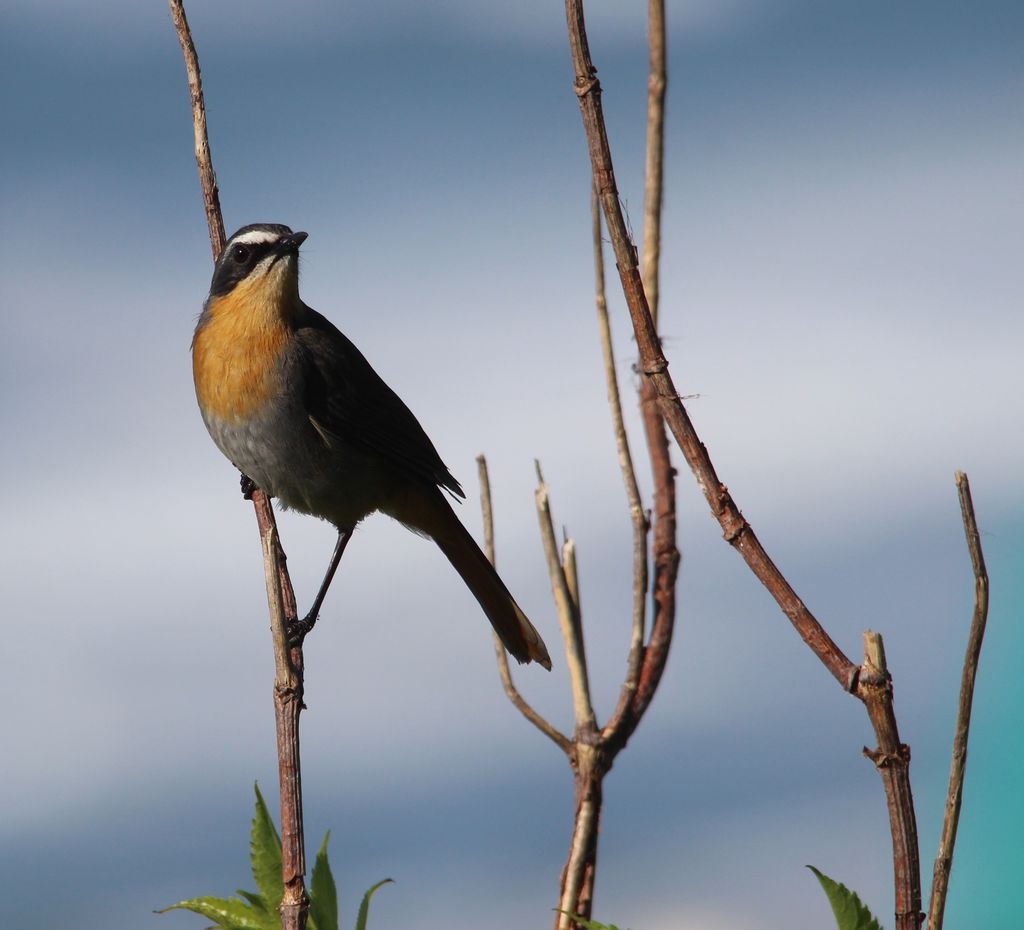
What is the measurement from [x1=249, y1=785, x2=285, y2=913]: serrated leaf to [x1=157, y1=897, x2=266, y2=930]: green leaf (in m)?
0.05

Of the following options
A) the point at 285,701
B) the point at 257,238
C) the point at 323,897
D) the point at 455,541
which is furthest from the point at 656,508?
the point at 257,238

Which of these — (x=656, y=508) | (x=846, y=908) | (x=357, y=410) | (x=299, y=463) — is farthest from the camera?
(x=357, y=410)

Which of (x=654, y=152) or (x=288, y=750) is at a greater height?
(x=654, y=152)

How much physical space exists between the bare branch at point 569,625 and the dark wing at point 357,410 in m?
2.42

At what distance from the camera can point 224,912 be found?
8.13ft

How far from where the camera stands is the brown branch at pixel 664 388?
1.78m

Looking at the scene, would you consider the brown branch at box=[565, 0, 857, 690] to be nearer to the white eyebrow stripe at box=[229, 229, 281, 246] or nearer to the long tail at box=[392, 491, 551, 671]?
the long tail at box=[392, 491, 551, 671]

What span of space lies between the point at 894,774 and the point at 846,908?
1.43 ft

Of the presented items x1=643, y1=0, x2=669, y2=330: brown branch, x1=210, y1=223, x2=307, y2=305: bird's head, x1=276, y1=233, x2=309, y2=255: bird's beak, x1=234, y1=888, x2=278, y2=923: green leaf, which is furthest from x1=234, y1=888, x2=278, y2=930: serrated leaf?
x1=276, y1=233, x2=309, y2=255: bird's beak

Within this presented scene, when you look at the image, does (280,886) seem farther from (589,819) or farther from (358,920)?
(589,819)

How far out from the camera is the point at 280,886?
8.29 ft

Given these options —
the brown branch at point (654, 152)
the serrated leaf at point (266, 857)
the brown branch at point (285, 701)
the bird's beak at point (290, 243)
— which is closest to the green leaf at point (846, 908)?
the brown branch at point (285, 701)

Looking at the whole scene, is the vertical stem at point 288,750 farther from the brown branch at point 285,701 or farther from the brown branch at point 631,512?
the brown branch at point 631,512

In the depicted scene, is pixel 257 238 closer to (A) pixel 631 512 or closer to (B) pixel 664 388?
(A) pixel 631 512
